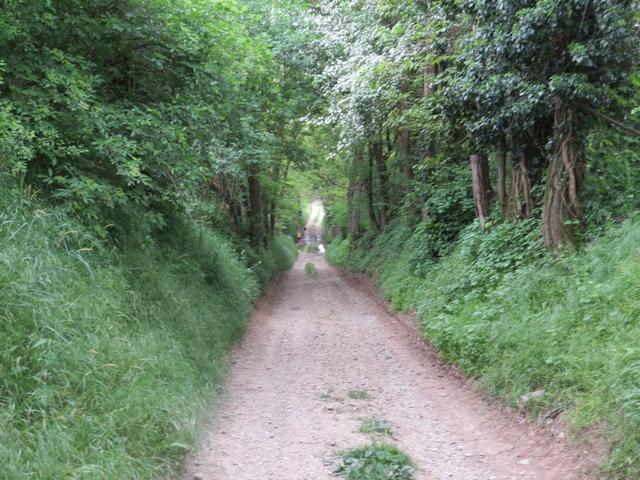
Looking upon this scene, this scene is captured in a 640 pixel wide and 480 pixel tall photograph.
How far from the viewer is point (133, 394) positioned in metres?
4.77

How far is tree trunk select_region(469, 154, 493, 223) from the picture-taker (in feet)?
37.7

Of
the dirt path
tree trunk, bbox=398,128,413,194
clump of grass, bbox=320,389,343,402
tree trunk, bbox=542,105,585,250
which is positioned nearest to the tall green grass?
the dirt path

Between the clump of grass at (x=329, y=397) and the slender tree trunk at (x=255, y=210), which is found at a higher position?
the slender tree trunk at (x=255, y=210)

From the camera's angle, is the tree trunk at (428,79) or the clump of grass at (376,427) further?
the tree trunk at (428,79)

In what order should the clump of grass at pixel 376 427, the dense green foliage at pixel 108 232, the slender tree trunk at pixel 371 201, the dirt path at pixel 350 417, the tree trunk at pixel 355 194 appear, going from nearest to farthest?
the dense green foliage at pixel 108 232
the dirt path at pixel 350 417
the clump of grass at pixel 376 427
the slender tree trunk at pixel 371 201
the tree trunk at pixel 355 194

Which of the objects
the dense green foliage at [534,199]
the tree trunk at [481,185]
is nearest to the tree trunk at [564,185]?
the dense green foliage at [534,199]

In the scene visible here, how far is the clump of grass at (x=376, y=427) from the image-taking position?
5719 millimetres

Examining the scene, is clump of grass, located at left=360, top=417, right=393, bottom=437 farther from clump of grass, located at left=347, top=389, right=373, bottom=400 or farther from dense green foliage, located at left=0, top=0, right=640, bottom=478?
dense green foliage, located at left=0, top=0, right=640, bottom=478

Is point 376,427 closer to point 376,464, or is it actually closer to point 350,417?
point 350,417

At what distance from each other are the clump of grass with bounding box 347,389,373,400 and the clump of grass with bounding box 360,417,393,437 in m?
0.81

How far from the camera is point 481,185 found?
37.8 feet

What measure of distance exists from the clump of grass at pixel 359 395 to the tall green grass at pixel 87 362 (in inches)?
70.4

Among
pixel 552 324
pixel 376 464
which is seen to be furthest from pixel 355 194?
pixel 376 464

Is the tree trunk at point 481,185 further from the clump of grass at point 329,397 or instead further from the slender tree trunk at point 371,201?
the slender tree trunk at point 371,201
